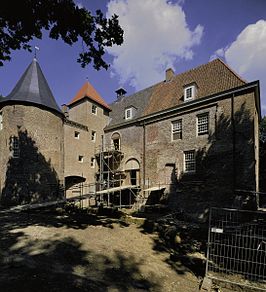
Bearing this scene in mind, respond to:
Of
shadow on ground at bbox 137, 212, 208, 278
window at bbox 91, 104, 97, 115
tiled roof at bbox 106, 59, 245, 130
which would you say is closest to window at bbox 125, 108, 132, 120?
tiled roof at bbox 106, 59, 245, 130

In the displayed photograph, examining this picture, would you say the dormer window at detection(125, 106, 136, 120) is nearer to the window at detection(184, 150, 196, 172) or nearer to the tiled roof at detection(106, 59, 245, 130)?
the tiled roof at detection(106, 59, 245, 130)

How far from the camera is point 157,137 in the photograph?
20891mm

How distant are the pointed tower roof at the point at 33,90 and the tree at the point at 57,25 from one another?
40.9ft

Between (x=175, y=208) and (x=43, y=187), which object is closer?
(x=175, y=208)

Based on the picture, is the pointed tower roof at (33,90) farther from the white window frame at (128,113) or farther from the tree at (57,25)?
the tree at (57,25)

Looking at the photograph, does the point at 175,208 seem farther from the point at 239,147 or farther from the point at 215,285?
the point at 215,285

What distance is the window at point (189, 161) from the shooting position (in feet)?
59.8

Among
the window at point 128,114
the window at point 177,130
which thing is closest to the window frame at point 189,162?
the window at point 177,130

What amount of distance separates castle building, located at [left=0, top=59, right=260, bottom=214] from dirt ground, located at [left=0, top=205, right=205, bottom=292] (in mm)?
8621

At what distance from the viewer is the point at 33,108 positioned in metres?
20.6

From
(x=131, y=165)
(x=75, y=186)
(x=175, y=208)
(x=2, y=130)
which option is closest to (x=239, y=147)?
(x=175, y=208)

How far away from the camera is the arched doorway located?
22.2 m

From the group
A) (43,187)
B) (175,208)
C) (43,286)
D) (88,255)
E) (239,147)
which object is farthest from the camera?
(43,187)

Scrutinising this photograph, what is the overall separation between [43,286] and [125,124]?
20008 millimetres
